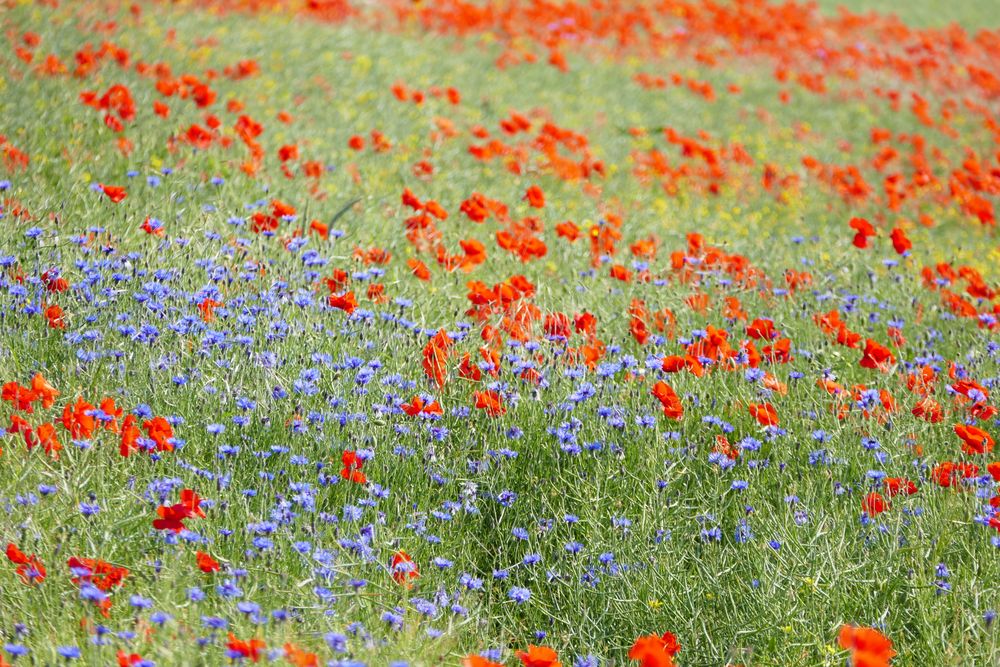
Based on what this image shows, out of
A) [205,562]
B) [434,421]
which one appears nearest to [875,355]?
[434,421]

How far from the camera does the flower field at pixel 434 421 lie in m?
2.55

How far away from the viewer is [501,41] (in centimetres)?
1078

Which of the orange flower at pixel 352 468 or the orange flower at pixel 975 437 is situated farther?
the orange flower at pixel 975 437

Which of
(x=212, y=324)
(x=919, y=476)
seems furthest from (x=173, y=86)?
(x=919, y=476)

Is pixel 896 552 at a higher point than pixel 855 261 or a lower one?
higher

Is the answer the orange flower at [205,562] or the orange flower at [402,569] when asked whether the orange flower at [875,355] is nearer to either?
the orange flower at [402,569]

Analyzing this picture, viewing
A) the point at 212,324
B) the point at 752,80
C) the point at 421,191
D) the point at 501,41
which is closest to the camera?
the point at 212,324

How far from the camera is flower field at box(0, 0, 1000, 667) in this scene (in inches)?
101

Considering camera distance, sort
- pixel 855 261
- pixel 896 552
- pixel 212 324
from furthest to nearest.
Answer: pixel 855 261
pixel 212 324
pixel 896 552

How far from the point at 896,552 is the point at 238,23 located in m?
7.33

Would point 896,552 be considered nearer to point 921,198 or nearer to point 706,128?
point 921,198

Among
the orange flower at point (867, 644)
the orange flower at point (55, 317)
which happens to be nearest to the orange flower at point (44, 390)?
the orange flower at point (55, 317)

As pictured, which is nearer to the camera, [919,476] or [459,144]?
[919,476]

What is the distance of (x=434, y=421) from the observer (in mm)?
3287
